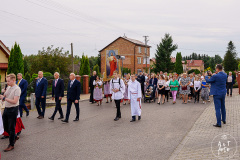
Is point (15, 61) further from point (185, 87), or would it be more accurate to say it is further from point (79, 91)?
point (185, 87)

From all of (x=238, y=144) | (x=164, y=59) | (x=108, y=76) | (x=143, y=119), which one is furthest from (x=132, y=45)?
(x=238, y=144)

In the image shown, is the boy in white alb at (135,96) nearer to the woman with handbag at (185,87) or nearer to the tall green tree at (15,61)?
the woman with handbag at (185,87)

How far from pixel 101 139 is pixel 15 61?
16291mm

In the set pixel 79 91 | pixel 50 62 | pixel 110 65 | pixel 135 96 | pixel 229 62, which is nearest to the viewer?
pixel 79 91

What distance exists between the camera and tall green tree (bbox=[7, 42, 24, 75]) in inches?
805

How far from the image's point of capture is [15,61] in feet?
67.5

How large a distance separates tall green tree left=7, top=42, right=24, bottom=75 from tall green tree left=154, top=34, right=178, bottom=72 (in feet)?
127

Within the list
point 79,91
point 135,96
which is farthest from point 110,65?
point 79,91

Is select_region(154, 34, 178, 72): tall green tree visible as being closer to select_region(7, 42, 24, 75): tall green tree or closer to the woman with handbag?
select_region(7, 42, 24, 75): tall green tree

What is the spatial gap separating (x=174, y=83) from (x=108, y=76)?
411 centimetres

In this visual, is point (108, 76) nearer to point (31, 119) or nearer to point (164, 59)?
point (31, 119)

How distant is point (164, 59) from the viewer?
2197 inches

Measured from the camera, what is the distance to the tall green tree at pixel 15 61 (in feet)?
67.1

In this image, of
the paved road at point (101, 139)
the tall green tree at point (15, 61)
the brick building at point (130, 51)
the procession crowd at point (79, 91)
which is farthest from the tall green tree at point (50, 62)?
the brick building at point (130, 51)
